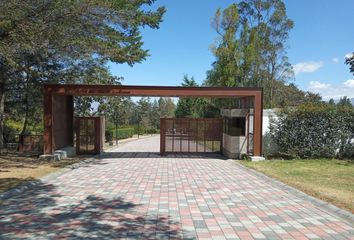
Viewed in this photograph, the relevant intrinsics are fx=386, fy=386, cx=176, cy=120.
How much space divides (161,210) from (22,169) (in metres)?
7.54

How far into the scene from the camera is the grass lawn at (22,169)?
10672 mm

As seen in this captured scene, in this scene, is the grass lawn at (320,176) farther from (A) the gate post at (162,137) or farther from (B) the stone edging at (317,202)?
(A) the gate post at (162,137)

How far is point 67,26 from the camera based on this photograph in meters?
12.2

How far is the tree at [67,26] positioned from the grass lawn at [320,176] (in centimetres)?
710

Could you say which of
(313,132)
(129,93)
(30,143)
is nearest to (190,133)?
(129,93)

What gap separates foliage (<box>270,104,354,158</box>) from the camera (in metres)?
18.2

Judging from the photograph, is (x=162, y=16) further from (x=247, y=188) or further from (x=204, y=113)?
(x=204, y=113)

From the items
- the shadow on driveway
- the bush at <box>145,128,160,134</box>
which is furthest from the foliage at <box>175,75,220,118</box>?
the shadow on driveway

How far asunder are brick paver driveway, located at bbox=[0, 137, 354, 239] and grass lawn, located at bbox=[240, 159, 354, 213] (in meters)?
0.68

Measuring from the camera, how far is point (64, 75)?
18.7 m

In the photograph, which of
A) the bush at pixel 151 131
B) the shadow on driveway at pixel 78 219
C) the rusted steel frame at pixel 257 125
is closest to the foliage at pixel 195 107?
the bush at pixel 151 131

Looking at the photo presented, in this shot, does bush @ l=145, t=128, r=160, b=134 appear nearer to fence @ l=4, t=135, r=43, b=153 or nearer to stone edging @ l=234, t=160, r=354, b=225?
fence @ l=4, t=135, r=43, b=153

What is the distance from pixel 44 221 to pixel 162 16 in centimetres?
1123

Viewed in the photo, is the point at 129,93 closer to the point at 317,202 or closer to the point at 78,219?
the point at 317,202
